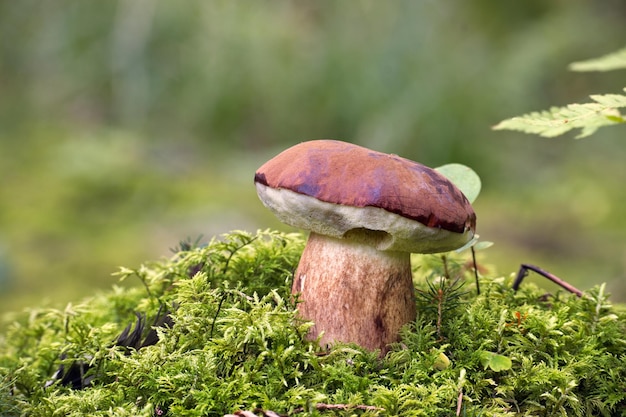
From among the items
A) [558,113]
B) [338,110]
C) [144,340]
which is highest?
[338,110]

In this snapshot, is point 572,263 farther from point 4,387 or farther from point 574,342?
point 4,387

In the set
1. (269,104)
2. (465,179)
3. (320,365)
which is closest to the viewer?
(320,365)

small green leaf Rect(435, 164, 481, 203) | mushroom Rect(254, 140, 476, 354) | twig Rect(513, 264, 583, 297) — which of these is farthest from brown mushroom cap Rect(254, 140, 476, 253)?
twig Rect(513, 264, 583, 297)

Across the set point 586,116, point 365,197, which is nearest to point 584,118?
point 586,116

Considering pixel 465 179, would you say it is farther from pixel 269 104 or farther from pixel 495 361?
pixel 269 104

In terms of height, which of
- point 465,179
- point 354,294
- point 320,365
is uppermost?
point 465,179

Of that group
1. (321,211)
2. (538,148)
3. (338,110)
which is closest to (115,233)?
(338,110)

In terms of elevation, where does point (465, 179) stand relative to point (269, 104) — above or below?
below
